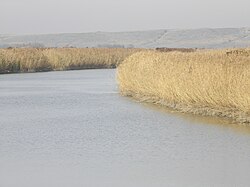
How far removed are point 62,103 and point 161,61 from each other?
3.03 metres

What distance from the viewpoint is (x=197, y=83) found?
14.9 meters

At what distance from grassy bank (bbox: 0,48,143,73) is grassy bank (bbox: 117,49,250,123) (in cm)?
1795

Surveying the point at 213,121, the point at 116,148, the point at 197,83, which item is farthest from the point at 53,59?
the point at 116,148

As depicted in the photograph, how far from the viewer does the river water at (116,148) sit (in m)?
7.97

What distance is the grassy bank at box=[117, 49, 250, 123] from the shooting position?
13.2 metres

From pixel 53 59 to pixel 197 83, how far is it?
88.8ft

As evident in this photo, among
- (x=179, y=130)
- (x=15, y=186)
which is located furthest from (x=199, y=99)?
(x=15, y=186)

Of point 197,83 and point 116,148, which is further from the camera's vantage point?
point 197,83

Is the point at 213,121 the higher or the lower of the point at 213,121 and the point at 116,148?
the lower

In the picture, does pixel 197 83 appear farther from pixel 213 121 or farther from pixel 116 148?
pixel 116 148

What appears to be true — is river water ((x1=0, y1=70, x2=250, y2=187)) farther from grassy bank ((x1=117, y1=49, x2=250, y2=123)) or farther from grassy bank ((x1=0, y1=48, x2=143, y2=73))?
grassy bank ((x1=0, y1=48, x2=143, y2=73))

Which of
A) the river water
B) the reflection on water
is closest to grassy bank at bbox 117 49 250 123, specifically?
the reflection on water

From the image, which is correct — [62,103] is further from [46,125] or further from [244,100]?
[244,100]

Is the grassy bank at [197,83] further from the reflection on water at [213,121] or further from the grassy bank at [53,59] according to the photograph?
the grassy bank at [53,59]
